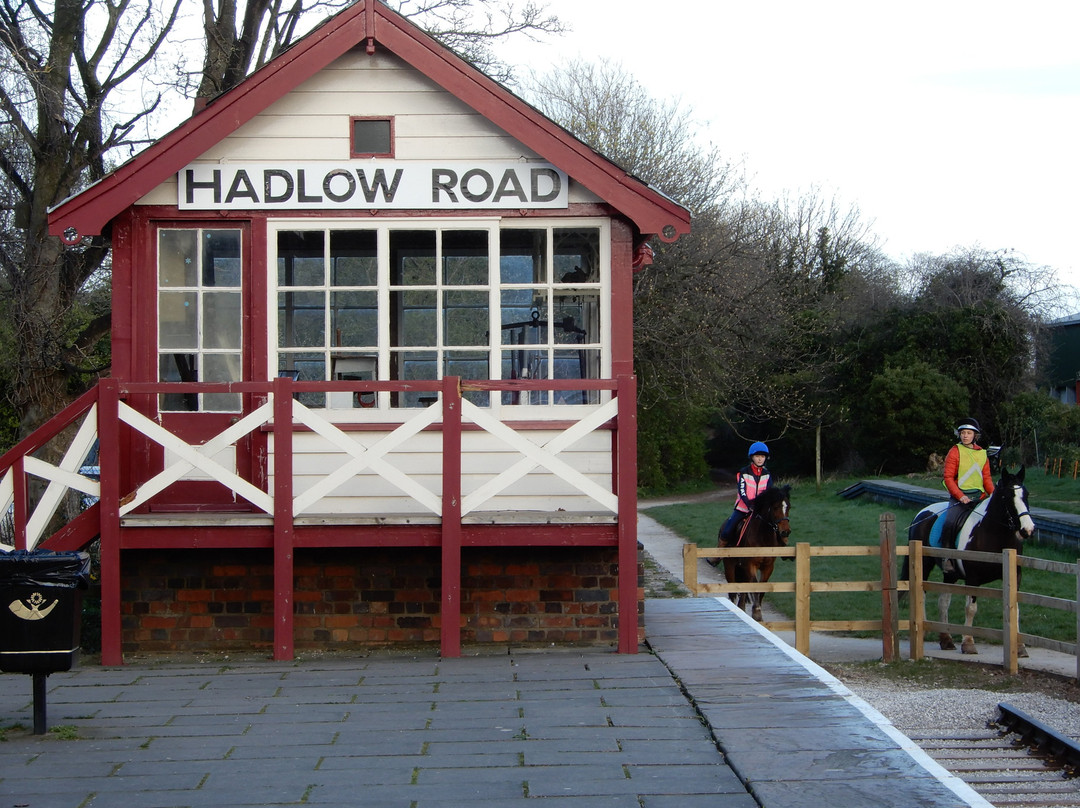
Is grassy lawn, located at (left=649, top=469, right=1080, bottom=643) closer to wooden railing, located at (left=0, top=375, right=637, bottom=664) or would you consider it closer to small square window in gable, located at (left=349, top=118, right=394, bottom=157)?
wooden railing, located at (left=0, top=375, right=637, bottom=664)

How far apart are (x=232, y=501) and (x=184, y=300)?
1.60m

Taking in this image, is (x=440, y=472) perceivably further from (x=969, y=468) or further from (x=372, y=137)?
(x=969, y=468)

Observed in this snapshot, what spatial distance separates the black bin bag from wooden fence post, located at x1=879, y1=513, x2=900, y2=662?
8768mm

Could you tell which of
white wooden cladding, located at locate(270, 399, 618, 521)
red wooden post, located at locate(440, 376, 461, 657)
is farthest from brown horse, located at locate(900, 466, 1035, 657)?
red wooden post, located at locate(440, 376, 461, 657)

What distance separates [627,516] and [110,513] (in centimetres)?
368

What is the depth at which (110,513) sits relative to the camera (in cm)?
885

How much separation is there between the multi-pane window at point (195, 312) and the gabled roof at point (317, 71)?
1.80 feet

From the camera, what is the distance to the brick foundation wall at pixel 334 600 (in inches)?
368

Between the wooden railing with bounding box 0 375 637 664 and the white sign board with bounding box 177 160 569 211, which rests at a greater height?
the white sign board with bounding box 177 160 569 211

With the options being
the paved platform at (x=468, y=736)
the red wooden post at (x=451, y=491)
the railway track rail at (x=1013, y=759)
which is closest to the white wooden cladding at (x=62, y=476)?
the paved platform at (x=468, y=736)

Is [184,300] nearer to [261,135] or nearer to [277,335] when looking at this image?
[277,335]

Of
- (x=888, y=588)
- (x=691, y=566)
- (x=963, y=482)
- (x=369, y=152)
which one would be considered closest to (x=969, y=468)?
(x=963, y=482)

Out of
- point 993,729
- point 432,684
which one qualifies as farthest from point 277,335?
point 993,729

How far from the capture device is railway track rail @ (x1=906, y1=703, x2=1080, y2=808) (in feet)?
26.3
